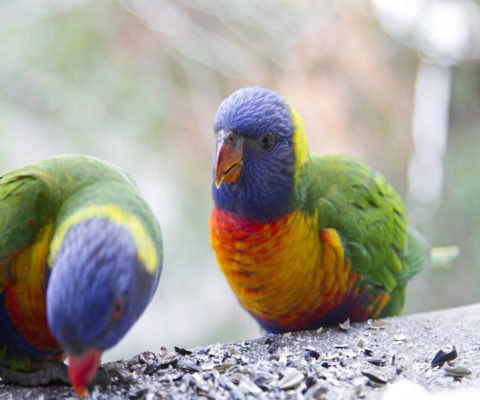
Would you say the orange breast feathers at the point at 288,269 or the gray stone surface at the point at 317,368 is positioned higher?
the orange breast feathers at the point at 288,269

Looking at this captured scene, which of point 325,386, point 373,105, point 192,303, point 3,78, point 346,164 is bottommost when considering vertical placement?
point 192,303

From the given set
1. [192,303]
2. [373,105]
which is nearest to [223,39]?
[373,105]

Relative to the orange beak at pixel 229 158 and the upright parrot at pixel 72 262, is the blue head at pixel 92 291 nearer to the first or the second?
the upright parrot at pixel 72 262

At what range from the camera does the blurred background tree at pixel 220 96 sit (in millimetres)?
5422

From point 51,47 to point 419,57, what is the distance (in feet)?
13.8

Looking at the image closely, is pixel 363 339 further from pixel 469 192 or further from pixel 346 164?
pixel 469 192

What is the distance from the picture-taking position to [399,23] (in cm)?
559

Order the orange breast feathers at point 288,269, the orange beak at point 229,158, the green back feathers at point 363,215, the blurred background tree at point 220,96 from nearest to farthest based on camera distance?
the orange beak at point 229,158
the orange breast feathers at point 288,269
the green back feathers at point 363,215
the blurred background tree at point 220,96

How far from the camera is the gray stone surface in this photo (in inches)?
65.9

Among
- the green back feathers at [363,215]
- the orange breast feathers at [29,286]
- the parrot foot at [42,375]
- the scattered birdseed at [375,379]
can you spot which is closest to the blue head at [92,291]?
the orange breast feathers at [29,286]

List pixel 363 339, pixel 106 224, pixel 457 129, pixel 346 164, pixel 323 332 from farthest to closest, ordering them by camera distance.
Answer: pixel 457 129
pixel 346 164
pixel 323 332
pixel 363 339
pixel 106 224

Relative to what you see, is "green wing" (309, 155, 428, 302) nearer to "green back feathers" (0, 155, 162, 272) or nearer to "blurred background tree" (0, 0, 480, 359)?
"green back feathers" (0, 155, 162, 272)

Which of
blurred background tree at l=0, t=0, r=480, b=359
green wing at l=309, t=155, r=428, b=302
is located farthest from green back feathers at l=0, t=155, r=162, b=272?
blurred background tree at l=0, t=0, r=480, b=359

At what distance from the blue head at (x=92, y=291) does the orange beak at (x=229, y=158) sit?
70cm
